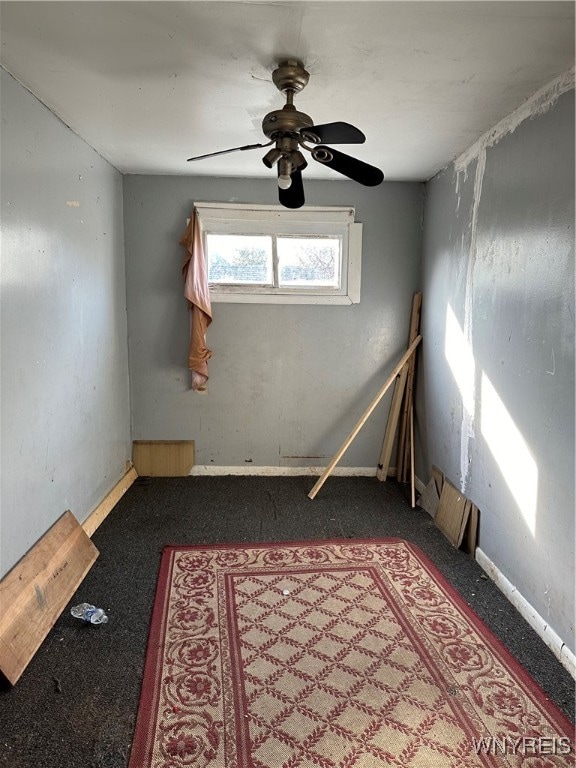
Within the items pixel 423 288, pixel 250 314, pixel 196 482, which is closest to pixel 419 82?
pixel 423 288

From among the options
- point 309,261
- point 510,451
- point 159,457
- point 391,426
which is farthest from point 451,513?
point 159,457

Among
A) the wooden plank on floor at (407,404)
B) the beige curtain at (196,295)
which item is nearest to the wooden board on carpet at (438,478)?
the wooden plank on floor at (407,404)

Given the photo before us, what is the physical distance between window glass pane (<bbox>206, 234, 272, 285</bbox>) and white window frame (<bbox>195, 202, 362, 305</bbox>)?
52mm

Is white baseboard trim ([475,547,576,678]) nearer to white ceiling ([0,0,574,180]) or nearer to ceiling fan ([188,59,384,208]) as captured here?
ceiling fan ([188,59,384,208])

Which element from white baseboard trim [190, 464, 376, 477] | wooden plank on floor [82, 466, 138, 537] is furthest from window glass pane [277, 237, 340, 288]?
wooden plank on floor [82, 466, 138, 537]

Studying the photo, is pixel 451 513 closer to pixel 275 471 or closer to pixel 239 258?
pixel 275 471

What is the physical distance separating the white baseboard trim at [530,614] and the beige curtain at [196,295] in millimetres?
2289

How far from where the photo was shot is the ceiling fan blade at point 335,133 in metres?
1.91

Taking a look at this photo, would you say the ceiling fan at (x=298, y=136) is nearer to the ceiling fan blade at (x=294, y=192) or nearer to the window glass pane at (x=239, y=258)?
Answer: the ceiling fan blade at (x=294, y=192)

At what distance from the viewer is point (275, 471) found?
4.19 m

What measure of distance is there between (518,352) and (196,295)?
7.49ft

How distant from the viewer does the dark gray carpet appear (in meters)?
1.64

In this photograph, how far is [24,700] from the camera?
1.77m

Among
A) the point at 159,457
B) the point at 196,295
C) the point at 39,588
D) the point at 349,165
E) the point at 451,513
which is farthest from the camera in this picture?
the point at 159,457
